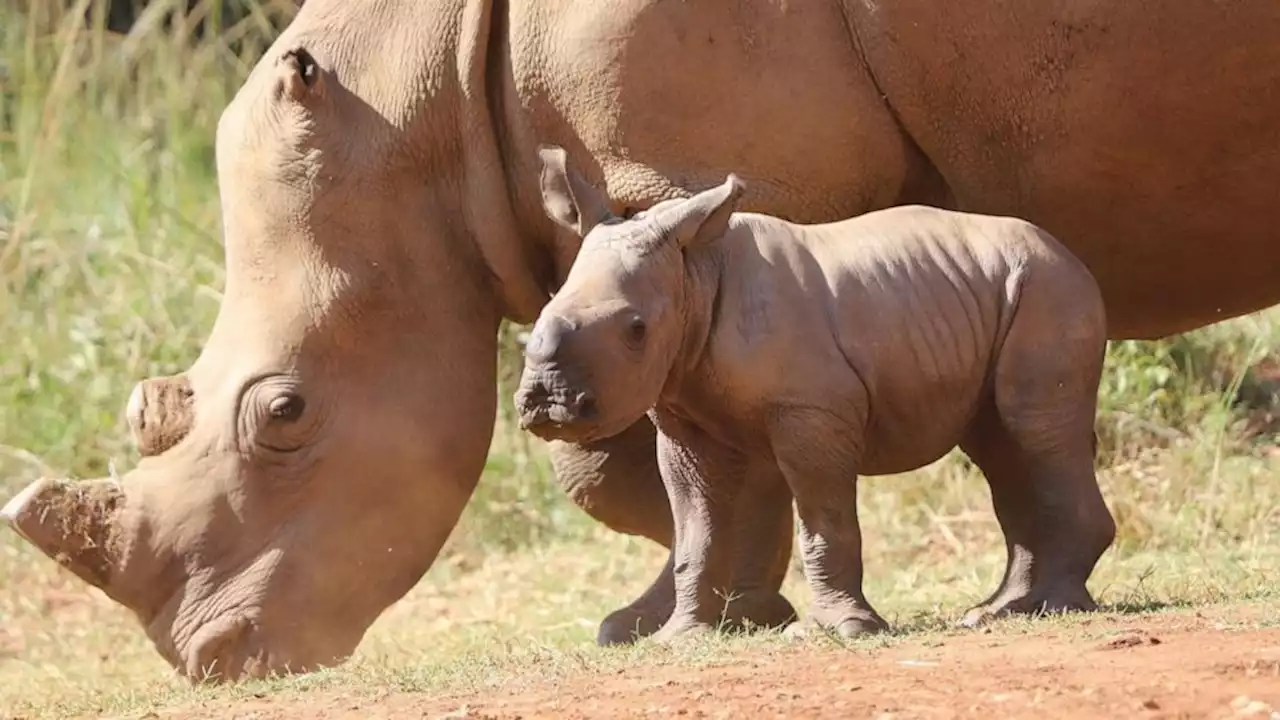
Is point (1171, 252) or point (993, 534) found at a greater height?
point (1171, 252)

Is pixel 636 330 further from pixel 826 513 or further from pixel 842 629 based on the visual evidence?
pixel 842 629

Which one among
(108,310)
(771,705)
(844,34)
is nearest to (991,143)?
(844,34)

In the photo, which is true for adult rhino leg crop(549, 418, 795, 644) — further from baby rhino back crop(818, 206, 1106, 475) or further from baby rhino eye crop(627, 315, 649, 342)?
baby rhino eye crop(627, 315, 649, 342)

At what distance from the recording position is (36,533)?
5777mm

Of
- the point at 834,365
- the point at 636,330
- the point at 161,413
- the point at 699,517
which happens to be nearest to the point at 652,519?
the point at 699,517

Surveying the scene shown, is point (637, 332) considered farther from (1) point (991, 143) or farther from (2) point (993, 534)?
(2) point (993, 534)

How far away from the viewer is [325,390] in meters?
5.80

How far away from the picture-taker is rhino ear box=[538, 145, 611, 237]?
5055 millimetres

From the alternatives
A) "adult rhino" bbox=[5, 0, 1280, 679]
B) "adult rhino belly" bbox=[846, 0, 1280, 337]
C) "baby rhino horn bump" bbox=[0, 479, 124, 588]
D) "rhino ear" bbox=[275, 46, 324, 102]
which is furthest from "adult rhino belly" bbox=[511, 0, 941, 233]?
"baby rhino horn bump" bbox=[0, 479, 124, 588]

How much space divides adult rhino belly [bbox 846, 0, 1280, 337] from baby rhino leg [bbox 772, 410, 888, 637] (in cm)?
103

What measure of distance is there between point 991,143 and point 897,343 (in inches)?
32.4

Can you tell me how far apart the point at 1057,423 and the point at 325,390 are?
174 cm

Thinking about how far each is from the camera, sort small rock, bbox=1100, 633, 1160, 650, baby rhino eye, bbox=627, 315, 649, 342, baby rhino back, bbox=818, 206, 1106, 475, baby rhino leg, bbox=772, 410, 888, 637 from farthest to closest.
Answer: baby rhino back, bbox=818, 206, 1106, 475, baby rhino leg, bbox=772, 410, 888, 637, baby rhino eye, bbox=627, 315, 649, 342, small rock, bbox=1100, 633, 1160, 650

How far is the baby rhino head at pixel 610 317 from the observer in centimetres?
Answer: 470
